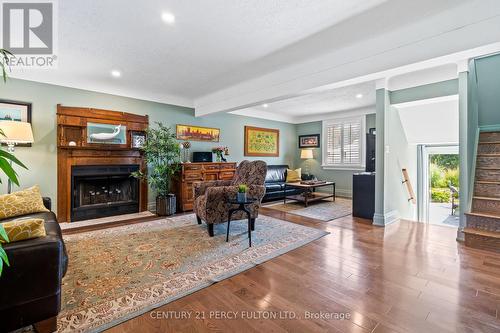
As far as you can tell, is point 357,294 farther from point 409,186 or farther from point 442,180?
point 442,180

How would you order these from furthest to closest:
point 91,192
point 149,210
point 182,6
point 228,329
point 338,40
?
point 149,210
point 91,192
point 338,40
point 182,6
point 228,329

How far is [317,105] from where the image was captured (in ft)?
20.2

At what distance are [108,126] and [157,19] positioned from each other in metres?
2.88

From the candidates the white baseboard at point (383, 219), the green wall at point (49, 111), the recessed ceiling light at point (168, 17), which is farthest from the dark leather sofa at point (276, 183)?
the recessed ceiling light at point (168, 17)

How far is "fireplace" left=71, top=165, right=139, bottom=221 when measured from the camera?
4.23 meters

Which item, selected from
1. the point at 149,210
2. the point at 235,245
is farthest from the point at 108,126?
the point at 235,245

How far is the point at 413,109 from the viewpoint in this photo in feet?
14.9

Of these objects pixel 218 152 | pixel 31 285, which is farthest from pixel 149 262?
pixel 218 152

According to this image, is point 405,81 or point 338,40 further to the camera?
point 405,81

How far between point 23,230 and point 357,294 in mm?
2509

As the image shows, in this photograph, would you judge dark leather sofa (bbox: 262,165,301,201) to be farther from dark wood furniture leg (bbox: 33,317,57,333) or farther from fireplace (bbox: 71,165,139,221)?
dark wood furniture leg (bbox: 33,317,57,333)

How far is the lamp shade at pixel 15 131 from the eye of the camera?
3.05m

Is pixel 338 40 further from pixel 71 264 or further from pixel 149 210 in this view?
pixel 149 210

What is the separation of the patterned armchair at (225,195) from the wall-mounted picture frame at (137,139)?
71.6 inches
